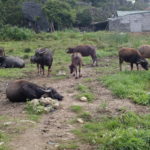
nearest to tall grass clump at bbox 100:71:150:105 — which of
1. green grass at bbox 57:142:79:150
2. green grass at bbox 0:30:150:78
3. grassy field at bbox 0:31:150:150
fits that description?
grassy field at bbox 0:31:150:150

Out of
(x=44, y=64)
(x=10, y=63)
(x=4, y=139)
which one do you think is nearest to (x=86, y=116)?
(x=4, y=139)

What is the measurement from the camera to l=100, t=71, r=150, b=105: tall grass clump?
1072 centimetres

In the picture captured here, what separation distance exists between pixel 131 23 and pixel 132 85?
30230 millimetres

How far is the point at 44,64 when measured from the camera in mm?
15078

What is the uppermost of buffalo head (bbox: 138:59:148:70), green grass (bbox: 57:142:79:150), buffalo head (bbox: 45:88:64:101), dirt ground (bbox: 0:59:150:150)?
buffalo head (bbox: 138:59:148:70)

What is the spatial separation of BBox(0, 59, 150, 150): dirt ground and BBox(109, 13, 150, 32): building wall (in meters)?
28.5

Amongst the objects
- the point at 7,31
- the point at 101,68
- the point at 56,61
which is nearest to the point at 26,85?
the point at 101,68

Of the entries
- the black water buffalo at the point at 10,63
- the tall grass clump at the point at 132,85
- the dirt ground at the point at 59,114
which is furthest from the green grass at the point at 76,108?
the black water buffalo at the point at 10,63

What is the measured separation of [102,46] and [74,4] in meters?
29.5

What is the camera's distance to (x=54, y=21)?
41.8m

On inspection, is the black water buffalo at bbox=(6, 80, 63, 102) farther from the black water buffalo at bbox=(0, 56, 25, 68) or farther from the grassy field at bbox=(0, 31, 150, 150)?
the black water buffalo at bbox=(0, 56, 25, 68)

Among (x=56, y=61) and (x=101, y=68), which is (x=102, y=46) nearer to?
(x=56, y=61)

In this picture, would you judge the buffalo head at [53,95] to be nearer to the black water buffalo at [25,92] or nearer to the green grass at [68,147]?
the black water buffalo at [25,92]

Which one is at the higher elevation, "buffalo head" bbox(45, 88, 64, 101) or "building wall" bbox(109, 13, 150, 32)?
"building wall" bbox(109, 13, 150, 32)
